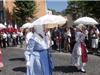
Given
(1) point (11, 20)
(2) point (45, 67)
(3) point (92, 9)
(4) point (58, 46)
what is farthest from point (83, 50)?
(1) point (11, 20)

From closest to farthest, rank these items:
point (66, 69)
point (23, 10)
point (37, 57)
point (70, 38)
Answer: point (37, 57) < point (66, 69) < point (70, 38) < point (23, 10)

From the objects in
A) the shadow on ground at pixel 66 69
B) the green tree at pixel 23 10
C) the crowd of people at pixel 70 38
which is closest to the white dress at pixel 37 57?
the shadow on ground at pixel 66 69

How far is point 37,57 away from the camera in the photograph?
966 cm

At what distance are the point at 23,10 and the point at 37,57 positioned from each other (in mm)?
40741

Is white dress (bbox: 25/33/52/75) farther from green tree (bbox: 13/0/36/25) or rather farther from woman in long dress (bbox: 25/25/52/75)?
green tree (bbox: 13/0/36/25)

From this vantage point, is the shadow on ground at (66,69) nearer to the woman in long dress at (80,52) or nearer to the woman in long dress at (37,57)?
the woman in long dress at (80,52)

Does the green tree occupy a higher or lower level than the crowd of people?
higher

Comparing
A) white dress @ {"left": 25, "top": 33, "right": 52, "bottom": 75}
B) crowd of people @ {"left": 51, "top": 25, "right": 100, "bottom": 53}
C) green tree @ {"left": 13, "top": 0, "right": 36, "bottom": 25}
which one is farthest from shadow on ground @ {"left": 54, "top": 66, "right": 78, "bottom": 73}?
green tree @ {"left": 13, "top": 0, "right": 36, "bottom": 25}

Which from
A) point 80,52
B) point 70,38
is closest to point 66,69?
point 80,52

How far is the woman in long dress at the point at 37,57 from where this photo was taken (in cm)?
948

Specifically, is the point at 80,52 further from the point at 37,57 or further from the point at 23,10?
the point at 23,10

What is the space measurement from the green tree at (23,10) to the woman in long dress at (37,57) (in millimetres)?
40224

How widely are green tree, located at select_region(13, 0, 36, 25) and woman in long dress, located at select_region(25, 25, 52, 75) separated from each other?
40224 mm

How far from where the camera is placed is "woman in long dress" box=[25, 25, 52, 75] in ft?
31.1
